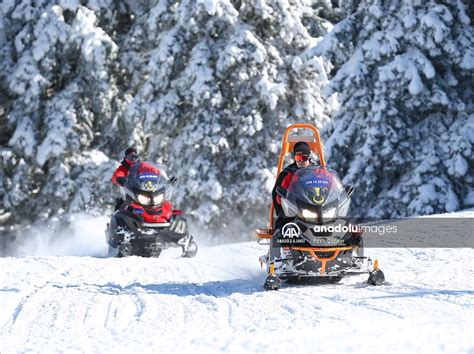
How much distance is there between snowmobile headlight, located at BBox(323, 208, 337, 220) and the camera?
789 cm

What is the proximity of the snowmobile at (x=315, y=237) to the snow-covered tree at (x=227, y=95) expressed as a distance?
12.1 metres

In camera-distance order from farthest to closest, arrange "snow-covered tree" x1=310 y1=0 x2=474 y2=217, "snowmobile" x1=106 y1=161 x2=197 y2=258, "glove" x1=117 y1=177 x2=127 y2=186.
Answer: "snow-covered tree" x1=310 y1=0 x2=474 y2=217, "glove" x1=117 y1=177 x2=127 y2=186, "snowmobile" x1=106 y1=161 x2=197 y2=258

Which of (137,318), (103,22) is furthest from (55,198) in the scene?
(137,318)

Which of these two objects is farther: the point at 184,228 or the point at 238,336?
the point at 184,228

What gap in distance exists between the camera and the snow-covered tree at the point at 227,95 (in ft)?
67.4

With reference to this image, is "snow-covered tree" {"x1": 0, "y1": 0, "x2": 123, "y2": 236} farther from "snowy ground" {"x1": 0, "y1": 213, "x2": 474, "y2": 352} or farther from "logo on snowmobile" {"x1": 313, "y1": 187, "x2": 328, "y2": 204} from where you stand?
"logo on snowmobile" {"x1": 313, "y1": 187, "x2": 328, "y2": 204}

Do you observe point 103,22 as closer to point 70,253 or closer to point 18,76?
point 18,76

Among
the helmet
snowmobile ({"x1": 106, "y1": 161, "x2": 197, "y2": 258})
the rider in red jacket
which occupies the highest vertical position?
the helmet

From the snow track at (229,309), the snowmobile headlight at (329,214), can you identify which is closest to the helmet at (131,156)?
the snow track at (229,309)

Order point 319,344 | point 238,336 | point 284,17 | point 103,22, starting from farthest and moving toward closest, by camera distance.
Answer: point 103,22 < point 284,17 < point 238,336 < point 319,344

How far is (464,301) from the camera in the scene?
6434mm

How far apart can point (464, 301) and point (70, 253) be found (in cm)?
1035

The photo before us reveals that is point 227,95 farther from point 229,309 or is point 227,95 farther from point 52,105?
point 229,309

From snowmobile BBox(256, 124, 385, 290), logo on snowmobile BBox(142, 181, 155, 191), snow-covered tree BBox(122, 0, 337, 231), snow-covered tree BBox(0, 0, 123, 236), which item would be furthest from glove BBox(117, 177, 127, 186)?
snow-covered tree BBox(0, 0, 123, 236)
